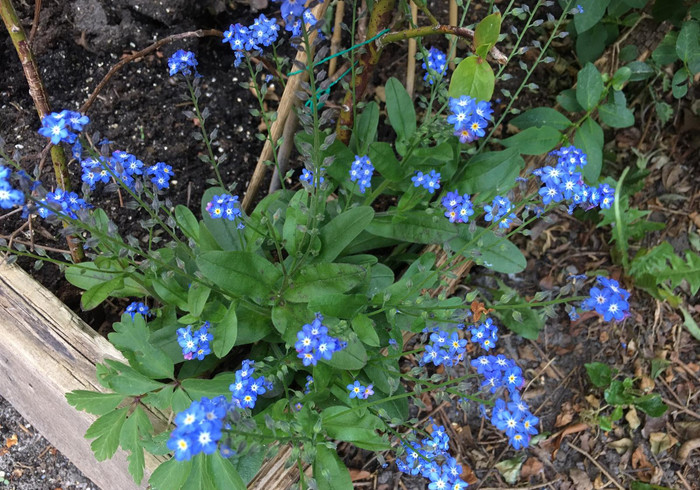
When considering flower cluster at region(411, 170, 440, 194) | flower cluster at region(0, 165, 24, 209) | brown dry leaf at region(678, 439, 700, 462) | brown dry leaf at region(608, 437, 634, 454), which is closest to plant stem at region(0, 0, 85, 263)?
flower cluster at region(0, 165, 24, 209)

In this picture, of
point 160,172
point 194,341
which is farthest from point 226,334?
point 160,172

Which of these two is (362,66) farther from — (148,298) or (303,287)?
(148,298)

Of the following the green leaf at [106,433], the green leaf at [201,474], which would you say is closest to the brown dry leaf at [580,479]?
the green leaf at [201,474]

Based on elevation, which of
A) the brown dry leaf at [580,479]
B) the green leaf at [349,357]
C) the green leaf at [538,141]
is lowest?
the green leaf at [349,357]

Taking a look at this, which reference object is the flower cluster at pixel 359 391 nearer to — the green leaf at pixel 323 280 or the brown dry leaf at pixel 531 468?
the green leaf at pixel 323 280

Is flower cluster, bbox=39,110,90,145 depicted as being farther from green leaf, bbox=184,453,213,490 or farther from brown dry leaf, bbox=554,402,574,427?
brown dry leaf, bbox=554,402,574,427

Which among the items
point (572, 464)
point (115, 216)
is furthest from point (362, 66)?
point (572, 464)

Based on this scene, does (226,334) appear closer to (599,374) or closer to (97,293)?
(97,293)
